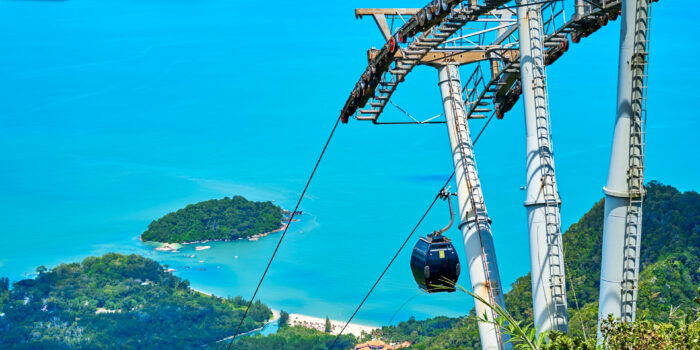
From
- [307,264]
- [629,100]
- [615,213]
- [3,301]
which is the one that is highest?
[307,264]

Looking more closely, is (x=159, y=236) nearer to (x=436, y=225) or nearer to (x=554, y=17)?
(x=436, y=225)

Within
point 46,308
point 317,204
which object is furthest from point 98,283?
point 317,204

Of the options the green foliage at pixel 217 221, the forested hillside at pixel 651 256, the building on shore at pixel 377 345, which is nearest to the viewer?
the forested hillside at pixel 651 256

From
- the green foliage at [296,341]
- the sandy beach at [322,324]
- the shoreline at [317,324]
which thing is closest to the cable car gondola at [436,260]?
the green foliage at [296,341]

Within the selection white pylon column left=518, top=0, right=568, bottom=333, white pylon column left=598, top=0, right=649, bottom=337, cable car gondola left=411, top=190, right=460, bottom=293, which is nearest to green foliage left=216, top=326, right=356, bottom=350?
cable car gondola left=411, top=190, right=460, bottom=293

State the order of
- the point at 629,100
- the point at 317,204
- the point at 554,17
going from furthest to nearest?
the point at 317,204
the point at 554,17
the point at 629,100

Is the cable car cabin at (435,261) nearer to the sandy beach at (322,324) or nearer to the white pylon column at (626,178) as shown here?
the white pylon column at (626,178)

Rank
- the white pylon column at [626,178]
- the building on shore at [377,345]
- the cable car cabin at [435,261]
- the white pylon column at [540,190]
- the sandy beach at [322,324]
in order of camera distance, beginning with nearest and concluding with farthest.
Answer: the white pylon column at [626,178], the white pylon column at [540,190], the cable car cabin at [435,261], the building on shore at [377,345], the sandy beach at [322,324]
